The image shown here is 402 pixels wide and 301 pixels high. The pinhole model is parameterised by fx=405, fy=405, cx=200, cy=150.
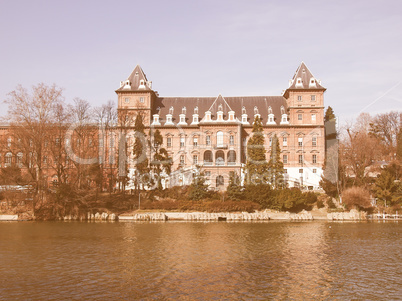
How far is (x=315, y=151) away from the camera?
69.2 metres

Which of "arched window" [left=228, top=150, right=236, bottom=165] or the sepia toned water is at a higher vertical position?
"arched window" [left=228, top=150, right=236, bottom=165]

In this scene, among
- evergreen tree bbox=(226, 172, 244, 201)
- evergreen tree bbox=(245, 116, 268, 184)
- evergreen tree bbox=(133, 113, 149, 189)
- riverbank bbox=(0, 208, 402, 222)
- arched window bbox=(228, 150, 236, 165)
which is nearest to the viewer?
riverbank bbox=(0, 208, 402, 222)

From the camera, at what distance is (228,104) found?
7444cm

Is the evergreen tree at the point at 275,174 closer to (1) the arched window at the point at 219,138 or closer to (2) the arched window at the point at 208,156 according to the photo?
(1) the arched window at the point at 219,138

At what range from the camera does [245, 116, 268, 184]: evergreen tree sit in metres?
57.1

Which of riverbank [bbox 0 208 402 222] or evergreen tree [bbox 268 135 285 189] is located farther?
evergreen tree [bbox 268 135 285 189]

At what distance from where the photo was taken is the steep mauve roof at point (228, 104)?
72.7 meters

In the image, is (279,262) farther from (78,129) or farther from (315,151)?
(315,151)

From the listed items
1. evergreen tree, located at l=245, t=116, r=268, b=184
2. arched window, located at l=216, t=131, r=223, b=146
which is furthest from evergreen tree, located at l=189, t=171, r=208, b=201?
arched window, located at l=216, t=131, r=223, b=146

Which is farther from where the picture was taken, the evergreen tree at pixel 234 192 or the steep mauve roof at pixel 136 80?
the steep mauve roof at pixel 136 80

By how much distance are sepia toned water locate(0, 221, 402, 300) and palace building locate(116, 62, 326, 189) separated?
31.7 meters

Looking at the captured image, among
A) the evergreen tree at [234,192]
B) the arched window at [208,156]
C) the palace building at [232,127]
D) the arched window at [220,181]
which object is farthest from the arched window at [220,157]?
the evergreen tree at [234,192]

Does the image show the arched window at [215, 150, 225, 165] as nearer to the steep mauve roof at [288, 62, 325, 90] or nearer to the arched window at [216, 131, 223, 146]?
the arched window at [216, 131, 223, 146]

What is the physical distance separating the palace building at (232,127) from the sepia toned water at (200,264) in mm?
31678
